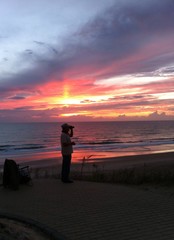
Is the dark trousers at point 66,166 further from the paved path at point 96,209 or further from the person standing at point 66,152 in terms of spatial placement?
the paved path at point 96,209

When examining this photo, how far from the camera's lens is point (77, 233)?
5727 mm

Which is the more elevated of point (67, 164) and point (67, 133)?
point (67, 133)

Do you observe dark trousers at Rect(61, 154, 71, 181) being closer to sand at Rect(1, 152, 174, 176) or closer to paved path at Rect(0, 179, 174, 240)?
paved path at Rect(0, 179, 174, 240)

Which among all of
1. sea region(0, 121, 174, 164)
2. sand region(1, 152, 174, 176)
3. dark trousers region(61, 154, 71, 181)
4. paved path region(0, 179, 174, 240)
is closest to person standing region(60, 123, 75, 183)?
dark trousers region(61, 154, 71, 181)

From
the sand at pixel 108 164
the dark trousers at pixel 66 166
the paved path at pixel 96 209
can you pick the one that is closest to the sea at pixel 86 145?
the sand at pixel 108 164

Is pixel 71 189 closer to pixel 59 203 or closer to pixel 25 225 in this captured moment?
pixel 59 203

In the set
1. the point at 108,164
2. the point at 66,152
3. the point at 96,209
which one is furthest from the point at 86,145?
the point at 96,209

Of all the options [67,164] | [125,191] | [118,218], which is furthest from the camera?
[67,164]

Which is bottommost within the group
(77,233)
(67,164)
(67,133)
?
(77,233)

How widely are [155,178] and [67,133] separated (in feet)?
9.75

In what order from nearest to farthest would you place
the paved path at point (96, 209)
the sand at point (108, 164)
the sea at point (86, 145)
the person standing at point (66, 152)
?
the paved path at point (96, 209), the person standing at point (66, 152), the sand at point (108, 164), the sea at point (86, 145)

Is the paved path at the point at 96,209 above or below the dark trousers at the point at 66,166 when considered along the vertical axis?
below

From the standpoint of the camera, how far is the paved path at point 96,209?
5.81 meters

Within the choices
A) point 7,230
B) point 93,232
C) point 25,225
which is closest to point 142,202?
point 93,232
